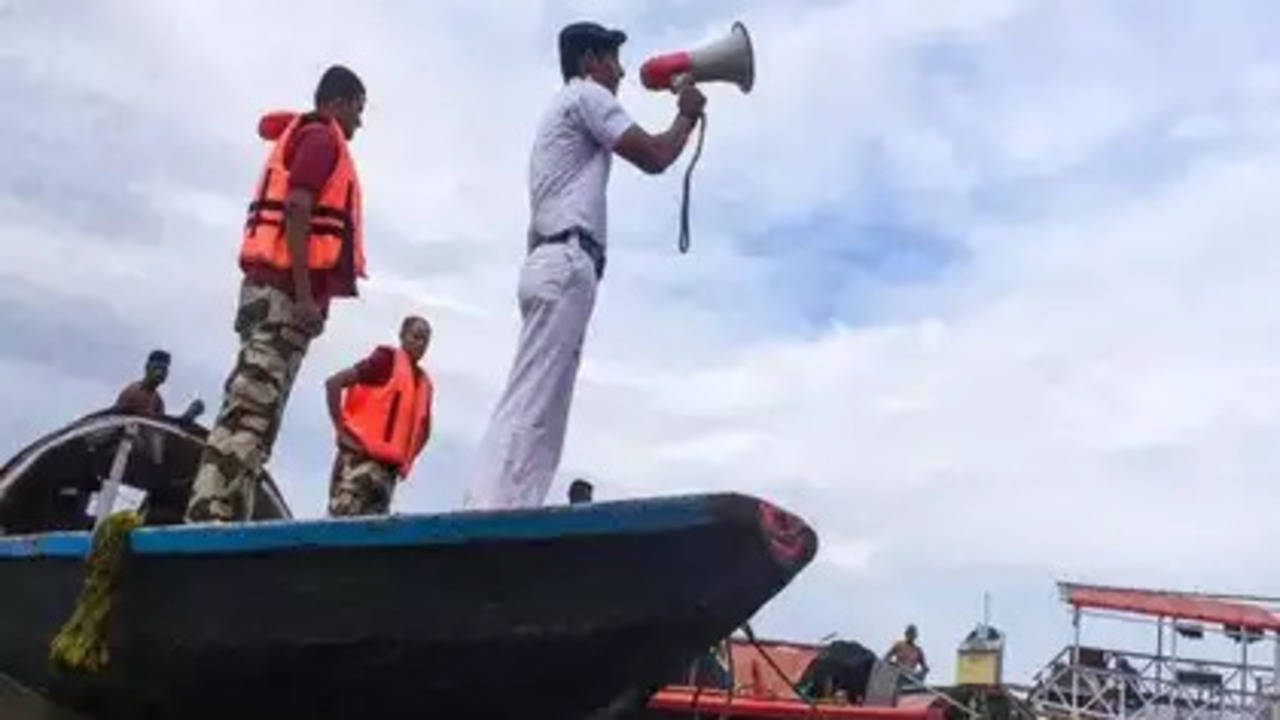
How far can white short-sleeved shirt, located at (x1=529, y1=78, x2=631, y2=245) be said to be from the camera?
479 centimetres

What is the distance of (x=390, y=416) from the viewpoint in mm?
6699

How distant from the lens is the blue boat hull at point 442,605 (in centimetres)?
411

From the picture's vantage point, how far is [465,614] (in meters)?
4.27

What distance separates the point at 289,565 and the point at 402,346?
270 cm

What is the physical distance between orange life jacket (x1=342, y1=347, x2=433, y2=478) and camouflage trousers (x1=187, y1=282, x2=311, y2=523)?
1307 mm

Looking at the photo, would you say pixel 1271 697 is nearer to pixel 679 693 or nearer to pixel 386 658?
pixel 679 693

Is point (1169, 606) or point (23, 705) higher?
point (1169, 606)

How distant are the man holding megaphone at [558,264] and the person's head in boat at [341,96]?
38.4 inches

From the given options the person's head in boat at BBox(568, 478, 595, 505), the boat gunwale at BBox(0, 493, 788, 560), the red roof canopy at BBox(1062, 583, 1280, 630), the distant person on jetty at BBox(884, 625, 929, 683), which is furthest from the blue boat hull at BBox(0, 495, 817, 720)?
the red roof canopy at BBox(1062, 583, 1280, 630)

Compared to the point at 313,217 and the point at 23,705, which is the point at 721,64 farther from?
the point at 23,705

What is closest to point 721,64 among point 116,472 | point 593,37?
point 593,37

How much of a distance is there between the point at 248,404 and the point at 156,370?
8.10ft

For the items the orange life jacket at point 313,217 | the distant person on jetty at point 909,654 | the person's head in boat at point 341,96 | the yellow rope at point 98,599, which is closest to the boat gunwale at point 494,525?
the yellow rope at point 98,599

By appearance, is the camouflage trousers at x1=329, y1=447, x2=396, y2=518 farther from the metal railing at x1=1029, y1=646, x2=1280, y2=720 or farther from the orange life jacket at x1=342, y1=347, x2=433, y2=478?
the metal railing at x1=1029, y1=646, x2=1280, y2=720
